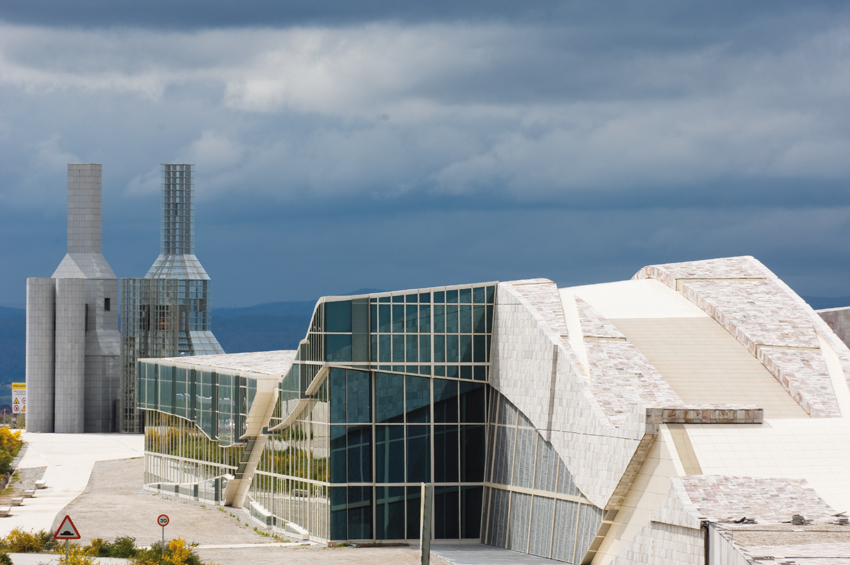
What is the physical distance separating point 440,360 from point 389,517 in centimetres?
533

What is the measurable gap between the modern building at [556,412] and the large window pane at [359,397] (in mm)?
67

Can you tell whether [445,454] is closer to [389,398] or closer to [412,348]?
[389,398]

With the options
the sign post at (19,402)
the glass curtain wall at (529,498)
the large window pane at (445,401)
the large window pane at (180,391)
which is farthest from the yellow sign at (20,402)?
the glass curtain wall at (529,498)

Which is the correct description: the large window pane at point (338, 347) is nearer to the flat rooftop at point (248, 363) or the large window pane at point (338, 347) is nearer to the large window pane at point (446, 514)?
the large window pane at point (446, 514)

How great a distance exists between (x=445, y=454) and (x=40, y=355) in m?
56.4

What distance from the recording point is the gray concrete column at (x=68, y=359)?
8519 centimetres

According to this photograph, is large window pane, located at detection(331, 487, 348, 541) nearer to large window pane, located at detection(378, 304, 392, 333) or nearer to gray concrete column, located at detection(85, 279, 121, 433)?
large window pane, located at detection(378, 304, 392, 333)

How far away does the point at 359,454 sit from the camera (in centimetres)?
3650

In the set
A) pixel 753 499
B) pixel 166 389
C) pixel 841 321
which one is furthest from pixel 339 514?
pixel 841 321

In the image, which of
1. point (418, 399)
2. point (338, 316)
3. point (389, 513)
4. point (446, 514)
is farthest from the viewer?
point (446, 514)

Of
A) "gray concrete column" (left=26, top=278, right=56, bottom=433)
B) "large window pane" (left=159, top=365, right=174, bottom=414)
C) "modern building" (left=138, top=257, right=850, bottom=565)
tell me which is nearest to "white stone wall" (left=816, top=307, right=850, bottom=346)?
"modern building" (left=138, top=257, right=850, bottom=565)

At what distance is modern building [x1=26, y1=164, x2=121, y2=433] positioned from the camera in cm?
8531

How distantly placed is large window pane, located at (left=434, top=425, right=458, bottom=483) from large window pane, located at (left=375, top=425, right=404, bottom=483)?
1220 millimetres

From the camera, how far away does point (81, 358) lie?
3378 inches
